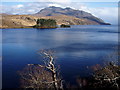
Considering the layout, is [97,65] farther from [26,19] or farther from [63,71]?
[26,19]

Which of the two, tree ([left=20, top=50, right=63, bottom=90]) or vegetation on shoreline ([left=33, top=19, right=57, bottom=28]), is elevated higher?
vegetation on shoreline ([left=33, top=19, right=57, bottom=28])

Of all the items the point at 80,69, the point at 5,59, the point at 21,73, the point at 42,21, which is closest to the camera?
the point at 21,73

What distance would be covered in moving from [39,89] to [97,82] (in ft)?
18.8

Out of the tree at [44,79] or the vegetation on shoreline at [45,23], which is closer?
the tree at [44,79]

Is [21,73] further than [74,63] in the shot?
No

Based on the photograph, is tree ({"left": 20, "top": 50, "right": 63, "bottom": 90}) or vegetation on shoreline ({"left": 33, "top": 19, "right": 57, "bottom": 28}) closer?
tree ({"left": 20, "top": 50, "right": 63, "bottom": 90})

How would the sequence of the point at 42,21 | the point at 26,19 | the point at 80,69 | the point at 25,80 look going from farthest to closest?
the point at 26,19 < the point at 42,21 < the point at 80,69 < the point at 25,80

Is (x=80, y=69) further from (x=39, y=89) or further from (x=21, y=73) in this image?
(x=39, y=89)

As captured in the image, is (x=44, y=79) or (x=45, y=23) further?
(x=45, y=23)

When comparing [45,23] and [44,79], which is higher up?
[45,23]

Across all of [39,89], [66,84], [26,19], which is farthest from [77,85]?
[26,19]

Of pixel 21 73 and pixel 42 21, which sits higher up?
pixel 42 21

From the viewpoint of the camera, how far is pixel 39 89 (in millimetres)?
14117

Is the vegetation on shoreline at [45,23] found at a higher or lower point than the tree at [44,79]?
higher
